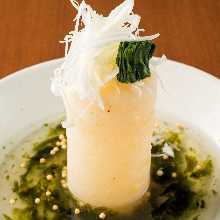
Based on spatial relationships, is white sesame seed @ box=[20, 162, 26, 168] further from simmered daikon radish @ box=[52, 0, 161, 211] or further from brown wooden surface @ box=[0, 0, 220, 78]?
brown wooden surface @ box=[0, 0, 220, 78]

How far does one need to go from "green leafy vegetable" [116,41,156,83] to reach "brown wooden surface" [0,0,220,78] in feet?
2.44

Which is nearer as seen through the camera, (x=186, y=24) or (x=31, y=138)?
(x=31, y=138)

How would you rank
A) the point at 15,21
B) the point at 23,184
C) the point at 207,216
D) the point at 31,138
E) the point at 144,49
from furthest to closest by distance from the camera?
the point at 15,21 < the point at 31,138 < the point at 23,184 < the point at 207,216 < the point at 144,49

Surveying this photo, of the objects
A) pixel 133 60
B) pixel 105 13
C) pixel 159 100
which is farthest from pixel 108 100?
pixel 105 13

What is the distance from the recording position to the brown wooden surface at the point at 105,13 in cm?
189

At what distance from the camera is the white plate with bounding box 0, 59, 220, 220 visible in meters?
1.53

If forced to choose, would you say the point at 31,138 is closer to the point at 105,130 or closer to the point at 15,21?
the point at 105,130

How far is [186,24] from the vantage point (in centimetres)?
206

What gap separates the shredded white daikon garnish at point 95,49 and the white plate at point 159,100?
15.3 inches

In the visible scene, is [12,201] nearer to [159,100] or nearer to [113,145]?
[113,145]

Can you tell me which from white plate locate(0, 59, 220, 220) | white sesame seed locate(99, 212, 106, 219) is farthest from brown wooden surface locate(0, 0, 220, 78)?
white sesame seed locate(99, 212, 106, 219)

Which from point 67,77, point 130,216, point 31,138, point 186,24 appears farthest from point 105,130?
point 186,24

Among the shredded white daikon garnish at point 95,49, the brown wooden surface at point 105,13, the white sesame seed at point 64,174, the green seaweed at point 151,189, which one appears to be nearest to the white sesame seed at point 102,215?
the green seaweed at point 151,189

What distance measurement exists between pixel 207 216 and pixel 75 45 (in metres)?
0.50
